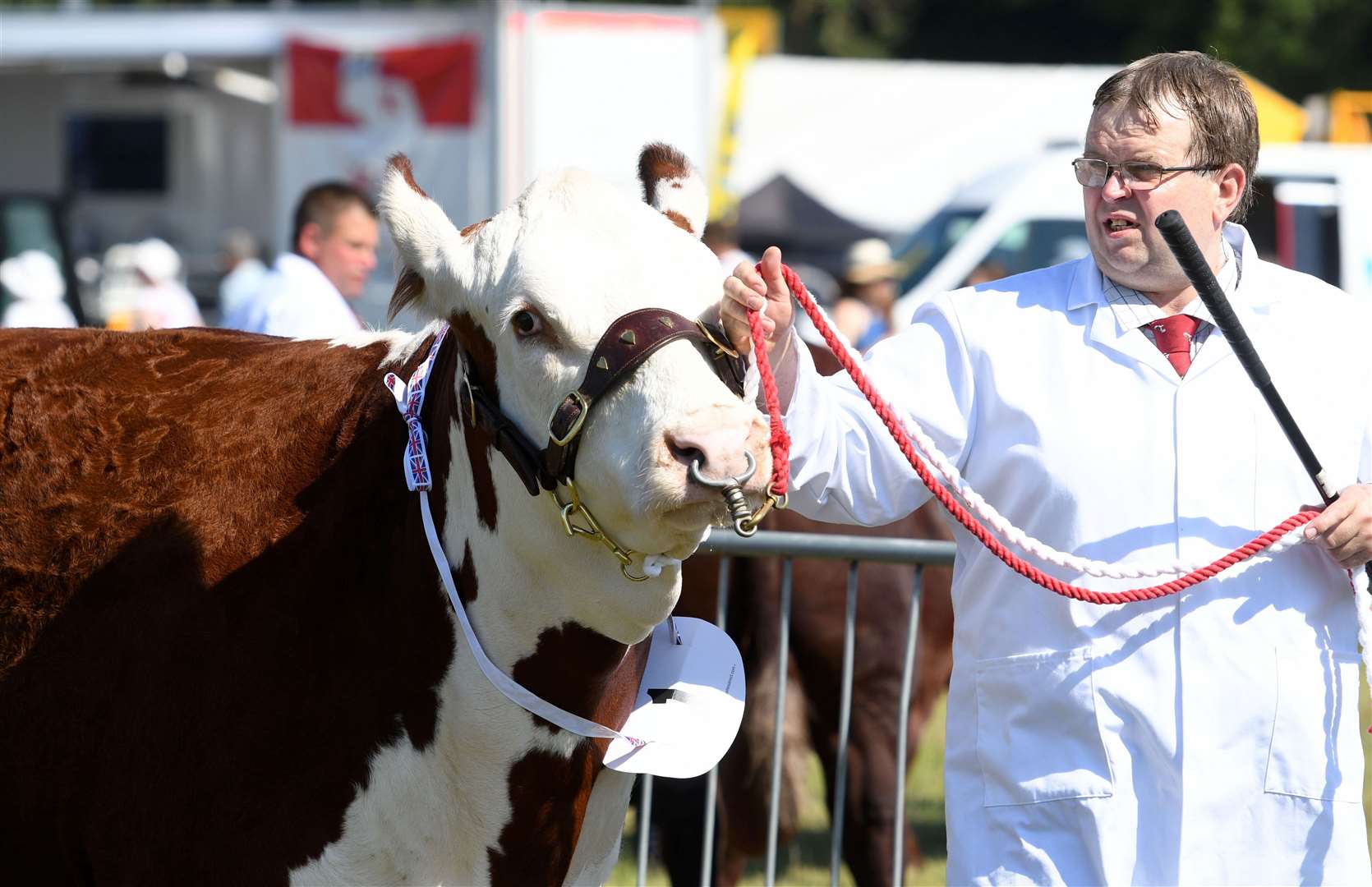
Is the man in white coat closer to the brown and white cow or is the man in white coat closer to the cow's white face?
the cow's white face

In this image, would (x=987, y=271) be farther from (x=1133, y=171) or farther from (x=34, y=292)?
(x=1133, y=171)

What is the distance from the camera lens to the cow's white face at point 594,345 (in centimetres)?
227

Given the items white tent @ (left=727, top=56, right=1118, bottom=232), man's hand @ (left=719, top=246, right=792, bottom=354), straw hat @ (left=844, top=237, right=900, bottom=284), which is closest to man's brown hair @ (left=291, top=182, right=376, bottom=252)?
man's hand @ (left=719, top=246, right=792, bottom=354)

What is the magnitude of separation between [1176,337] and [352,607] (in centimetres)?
152

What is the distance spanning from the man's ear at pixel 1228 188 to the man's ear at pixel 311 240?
12.6ft

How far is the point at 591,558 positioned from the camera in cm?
255

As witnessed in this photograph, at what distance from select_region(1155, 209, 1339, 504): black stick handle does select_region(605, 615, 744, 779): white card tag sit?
1.11 m

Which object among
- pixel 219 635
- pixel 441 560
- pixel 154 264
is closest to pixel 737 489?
pixel 441 560

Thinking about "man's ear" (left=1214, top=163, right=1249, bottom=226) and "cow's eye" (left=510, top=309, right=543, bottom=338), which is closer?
"cow's eye" (left=510, top=309, right=543, bottom=338)

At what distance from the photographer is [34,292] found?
11.0m

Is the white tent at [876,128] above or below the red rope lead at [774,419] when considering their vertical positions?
below

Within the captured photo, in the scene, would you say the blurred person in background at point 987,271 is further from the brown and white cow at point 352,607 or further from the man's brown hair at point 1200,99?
the brown and white cow at point 352,607

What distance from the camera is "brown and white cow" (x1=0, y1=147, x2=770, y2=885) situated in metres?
2.54

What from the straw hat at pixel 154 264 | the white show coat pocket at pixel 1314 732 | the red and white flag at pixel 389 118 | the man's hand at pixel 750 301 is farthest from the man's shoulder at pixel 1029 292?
the red and white flag at pixel 389 118
